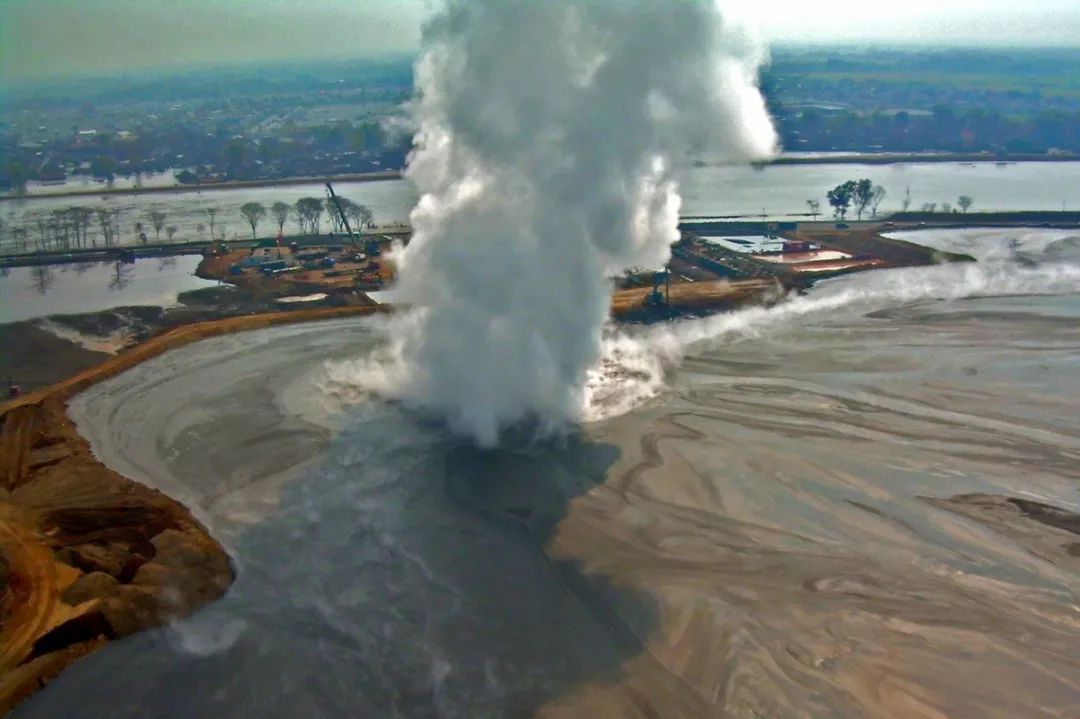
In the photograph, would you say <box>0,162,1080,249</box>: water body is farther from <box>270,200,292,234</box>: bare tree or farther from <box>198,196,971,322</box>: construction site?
<box>198,196,971,322</box>: construction site

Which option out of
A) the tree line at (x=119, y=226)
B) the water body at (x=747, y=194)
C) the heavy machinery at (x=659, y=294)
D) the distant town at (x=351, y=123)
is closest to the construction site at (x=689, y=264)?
the heavy machinery at (x=659, y=294)

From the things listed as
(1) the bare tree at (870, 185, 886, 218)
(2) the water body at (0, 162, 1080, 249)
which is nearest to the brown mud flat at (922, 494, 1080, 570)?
(1) the bare tree at (870, 185, 886, 218)

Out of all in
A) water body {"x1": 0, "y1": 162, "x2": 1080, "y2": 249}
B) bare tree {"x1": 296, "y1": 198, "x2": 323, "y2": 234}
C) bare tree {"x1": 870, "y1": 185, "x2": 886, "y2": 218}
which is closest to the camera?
bare tree {"x1": 296, "y1": 198, "x2": 323, "y2": 234}

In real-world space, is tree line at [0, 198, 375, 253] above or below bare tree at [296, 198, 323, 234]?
below

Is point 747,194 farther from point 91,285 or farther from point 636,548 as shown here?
point 636,548

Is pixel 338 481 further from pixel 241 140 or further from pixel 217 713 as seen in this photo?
pixel 241 140

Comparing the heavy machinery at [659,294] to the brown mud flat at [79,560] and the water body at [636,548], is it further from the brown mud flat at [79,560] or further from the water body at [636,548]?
the brown mud flat at [79,560]

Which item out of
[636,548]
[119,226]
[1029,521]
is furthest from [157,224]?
[1029,521]
